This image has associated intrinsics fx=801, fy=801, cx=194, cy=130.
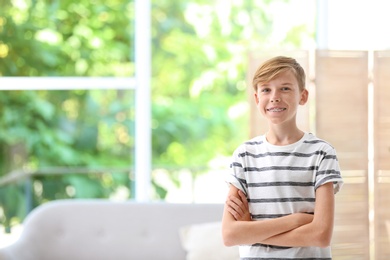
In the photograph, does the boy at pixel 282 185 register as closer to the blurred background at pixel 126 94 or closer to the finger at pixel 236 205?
the finger at pixel 236 205

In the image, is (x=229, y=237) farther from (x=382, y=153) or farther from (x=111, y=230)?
(x=111, y=230)

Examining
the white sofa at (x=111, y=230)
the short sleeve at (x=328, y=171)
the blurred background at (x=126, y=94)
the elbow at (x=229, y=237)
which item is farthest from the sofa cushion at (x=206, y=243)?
Answer: the short sleeve at (x=328, y=171)

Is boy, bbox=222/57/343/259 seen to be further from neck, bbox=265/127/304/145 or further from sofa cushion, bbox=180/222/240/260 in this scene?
sofa cushion, bbox=180/222/240/260

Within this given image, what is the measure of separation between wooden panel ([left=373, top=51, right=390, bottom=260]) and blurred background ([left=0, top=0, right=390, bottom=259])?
74.4 inches

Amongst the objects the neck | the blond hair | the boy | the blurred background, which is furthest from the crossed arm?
the blurred background

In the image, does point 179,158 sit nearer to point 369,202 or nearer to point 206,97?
point 206,97

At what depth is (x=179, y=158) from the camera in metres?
5.00

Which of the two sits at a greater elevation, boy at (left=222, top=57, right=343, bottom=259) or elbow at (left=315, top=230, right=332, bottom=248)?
boy at (left=222, top=57, right=343, bottom=259)

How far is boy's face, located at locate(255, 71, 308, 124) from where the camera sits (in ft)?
6.32

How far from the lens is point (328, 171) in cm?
190

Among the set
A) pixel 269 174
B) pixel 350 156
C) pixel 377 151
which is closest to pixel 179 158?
pixel 350 156

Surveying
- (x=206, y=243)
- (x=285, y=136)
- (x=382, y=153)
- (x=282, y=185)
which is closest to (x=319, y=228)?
(x=282, y=185)

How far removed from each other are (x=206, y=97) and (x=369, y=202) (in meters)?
2.13

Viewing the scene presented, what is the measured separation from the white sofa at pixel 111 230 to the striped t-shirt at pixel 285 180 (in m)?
2.21
